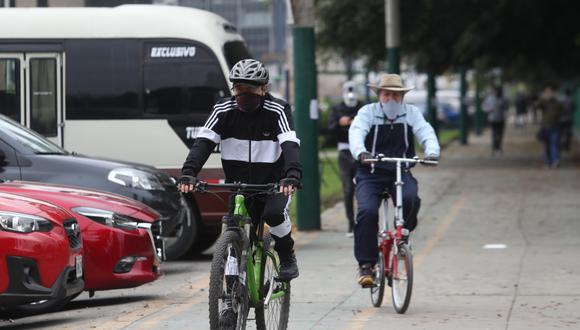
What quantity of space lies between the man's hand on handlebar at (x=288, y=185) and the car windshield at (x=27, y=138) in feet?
15.5

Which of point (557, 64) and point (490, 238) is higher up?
point (557, 64)

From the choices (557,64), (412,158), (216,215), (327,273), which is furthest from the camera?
(557,64)

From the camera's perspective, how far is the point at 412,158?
10.4m

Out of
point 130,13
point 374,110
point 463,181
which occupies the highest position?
point 130,13

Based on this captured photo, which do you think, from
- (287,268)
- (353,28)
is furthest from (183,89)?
(353,28)

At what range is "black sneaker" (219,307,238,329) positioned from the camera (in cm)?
745

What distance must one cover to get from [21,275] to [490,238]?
834 cm

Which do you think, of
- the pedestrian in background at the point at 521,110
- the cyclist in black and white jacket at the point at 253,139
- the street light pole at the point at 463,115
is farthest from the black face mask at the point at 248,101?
the pedestrian in background at the point at 521,110

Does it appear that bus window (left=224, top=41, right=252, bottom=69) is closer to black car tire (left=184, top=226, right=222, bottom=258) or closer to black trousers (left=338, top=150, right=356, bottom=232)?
black trousers (left=338, top=150, right=356, bottom=232)

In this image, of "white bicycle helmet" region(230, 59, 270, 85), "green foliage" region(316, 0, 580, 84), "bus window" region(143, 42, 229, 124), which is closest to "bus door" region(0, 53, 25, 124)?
"bus window" region(143, 42, 229, 124)

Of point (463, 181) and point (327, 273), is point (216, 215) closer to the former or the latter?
point (327, 273)

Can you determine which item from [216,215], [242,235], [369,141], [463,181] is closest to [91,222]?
[369,141]

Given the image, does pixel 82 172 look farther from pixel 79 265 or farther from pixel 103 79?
pixel 103 79

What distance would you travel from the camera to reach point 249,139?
822 cm
